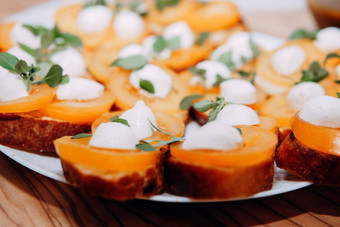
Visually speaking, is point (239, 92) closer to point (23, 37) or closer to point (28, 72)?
point (28, 72)

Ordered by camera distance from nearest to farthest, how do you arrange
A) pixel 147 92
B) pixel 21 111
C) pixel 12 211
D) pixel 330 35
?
pixel 12 211, pixel 21 111, pixel 147 92, pixel 330 35

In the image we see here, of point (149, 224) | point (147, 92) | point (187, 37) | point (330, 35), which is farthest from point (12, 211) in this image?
point (330, 35)

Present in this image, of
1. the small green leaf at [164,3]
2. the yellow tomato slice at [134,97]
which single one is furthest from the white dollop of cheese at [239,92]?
the small green leaf at [164,3]

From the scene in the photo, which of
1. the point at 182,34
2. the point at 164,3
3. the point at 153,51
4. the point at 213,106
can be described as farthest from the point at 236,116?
the point at 164,3

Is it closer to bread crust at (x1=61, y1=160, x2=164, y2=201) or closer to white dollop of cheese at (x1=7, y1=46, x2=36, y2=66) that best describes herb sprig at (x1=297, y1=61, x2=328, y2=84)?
bread crust at (x1=61, y1=160, x2=164, y2=201)

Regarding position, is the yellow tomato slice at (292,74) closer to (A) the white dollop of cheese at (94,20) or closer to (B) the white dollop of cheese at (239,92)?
(B) the white dollop of cheese at (239,92)

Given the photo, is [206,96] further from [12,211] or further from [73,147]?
[12,211]
